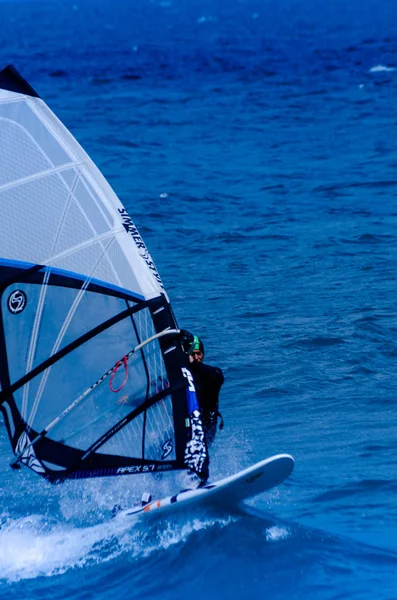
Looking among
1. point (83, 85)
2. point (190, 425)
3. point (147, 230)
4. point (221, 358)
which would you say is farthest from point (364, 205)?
point (83, 85)

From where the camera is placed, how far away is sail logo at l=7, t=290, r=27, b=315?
7.80 meters

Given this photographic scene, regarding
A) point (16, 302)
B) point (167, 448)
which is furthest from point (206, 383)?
point (16, 302)

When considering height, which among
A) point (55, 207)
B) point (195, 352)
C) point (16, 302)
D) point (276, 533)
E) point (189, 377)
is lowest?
point (276, 533)

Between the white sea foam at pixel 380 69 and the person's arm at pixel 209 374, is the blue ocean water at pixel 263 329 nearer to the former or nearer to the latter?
the person's arm at pixel 209 374

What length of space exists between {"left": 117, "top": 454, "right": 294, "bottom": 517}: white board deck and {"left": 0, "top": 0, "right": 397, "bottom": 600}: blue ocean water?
327 mm

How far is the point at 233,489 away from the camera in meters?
7.32

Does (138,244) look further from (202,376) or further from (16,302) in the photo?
(202,376)

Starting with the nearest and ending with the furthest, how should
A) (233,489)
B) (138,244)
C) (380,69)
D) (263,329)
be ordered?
(233,489) → (138,244) → (263,329) → (380,69)

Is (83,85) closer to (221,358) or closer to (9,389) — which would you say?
(221,358)

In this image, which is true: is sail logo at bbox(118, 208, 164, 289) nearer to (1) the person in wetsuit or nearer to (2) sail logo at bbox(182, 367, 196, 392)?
(1) the person in wetsuit

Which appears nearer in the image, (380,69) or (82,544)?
(82,544)

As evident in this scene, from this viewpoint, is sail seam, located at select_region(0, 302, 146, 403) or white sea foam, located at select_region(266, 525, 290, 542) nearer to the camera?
white sea foam, located at select_region(266, 525, 290, 542)

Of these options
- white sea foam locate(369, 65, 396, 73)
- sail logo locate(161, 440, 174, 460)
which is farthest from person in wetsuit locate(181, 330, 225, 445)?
white sea foam locate(369, 65, 396, 73)

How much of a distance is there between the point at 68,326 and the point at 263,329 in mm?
5164
